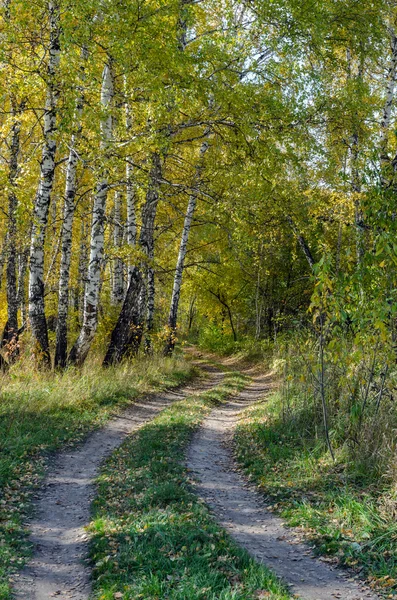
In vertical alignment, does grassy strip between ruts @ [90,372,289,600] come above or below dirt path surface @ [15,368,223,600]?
above

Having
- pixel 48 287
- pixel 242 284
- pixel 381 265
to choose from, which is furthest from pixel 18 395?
pixel 242 284

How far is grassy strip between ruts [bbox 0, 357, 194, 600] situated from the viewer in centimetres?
589

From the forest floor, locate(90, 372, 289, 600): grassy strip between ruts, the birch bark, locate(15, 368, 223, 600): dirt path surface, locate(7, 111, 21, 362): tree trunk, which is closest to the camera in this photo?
locate(90, 372, 289, 600): grassy strip between ruts

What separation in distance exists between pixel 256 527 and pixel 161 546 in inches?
62.4

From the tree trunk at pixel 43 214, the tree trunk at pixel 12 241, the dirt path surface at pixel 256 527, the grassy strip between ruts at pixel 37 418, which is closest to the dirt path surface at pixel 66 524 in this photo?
the grassy strip between ruts at pixel 37 418

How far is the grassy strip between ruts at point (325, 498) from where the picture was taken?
539cm

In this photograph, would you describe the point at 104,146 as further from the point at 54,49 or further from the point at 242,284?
Answer: the point at 242,284

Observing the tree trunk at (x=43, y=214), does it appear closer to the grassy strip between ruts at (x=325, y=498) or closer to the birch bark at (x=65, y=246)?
the birch bark at (x=65, y=246)

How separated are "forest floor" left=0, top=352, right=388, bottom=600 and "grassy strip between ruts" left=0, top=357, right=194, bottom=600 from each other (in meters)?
0.24

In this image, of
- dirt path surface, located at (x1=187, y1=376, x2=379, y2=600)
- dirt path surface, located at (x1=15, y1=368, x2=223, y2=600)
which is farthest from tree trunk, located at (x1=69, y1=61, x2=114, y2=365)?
dirt path surface, located at (x1=187, y1=376, x2=379, y2=600)

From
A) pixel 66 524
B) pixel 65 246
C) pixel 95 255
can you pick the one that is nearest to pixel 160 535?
pixel 66 524

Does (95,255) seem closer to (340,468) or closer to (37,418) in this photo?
(37,418)

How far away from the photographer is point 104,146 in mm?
11828

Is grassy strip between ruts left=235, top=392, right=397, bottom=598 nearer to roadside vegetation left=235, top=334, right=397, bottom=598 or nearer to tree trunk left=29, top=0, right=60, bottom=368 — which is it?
roadside vegetation left=235, top=334, right=397, bottom=598
